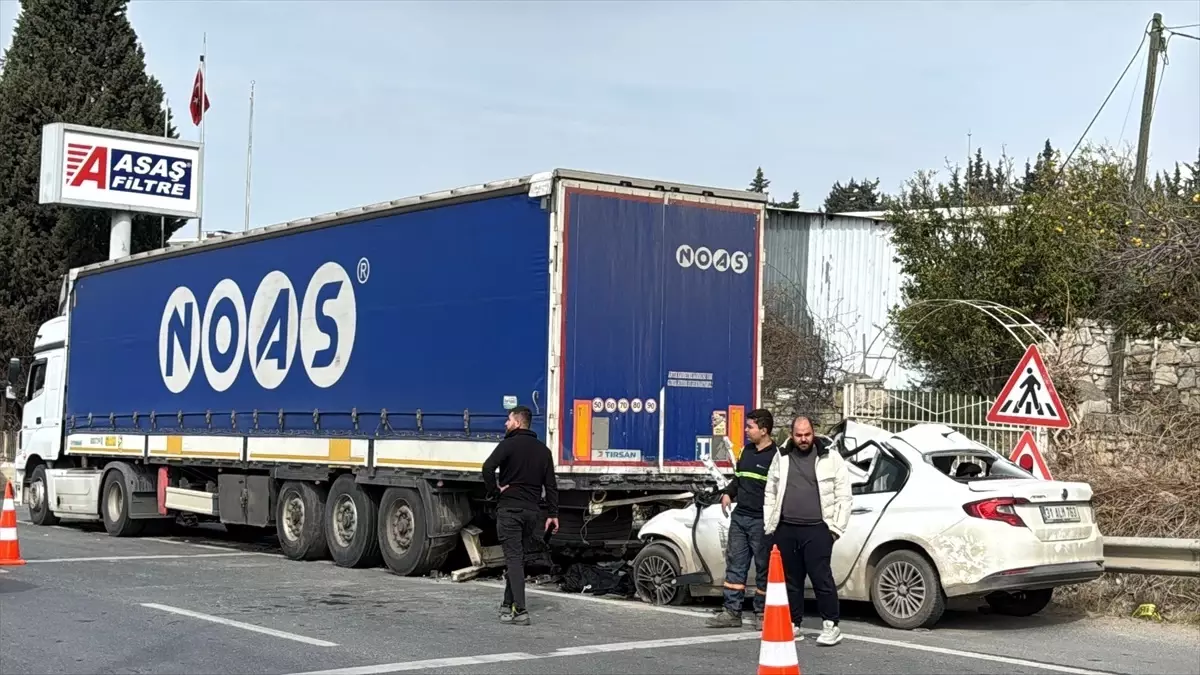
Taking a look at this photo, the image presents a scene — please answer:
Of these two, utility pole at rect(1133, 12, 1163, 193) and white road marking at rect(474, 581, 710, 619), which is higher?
utility pole at rect(1133, 12, 1163, 193)

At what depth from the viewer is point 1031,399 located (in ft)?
43.5

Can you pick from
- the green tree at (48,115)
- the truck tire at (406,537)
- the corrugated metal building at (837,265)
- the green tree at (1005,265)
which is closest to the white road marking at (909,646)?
the truck tire at (406,537)

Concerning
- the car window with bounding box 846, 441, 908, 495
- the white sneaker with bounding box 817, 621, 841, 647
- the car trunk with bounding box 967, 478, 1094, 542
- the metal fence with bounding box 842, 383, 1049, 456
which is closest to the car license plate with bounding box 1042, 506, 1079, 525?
the car trunk with bounding box 967, 478, 1094, 542

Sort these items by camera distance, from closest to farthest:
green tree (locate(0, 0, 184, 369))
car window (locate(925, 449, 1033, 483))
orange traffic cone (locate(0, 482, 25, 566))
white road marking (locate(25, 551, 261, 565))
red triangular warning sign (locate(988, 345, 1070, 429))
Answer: car window (locate(925, 449, 1033, 483)), red triangular warning sign (locate(988, 345, 1070, 429)), orange traffic cone (locate(0, 482, 25, 566)), white road marking (locate(25, 551, 261, 565)), green tree (locate(0, 0, 184, 369))

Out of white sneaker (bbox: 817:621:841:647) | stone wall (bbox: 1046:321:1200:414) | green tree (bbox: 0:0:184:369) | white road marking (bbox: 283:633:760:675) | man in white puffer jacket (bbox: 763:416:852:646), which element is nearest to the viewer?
white road marking (bbox: 283:633:760:675)

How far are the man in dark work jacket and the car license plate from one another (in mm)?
2127

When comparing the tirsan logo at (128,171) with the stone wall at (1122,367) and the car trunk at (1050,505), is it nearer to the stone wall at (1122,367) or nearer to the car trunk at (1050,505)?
the stone wall at (1122,367)

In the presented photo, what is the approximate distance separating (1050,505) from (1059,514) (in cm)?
12

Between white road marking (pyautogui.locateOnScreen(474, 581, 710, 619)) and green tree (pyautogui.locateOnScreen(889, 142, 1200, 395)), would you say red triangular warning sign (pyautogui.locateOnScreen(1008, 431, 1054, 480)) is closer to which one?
white road marking (pyautogui.locateOnScreen(474, 581, 710, 619))

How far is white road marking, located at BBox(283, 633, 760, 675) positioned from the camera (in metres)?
8.45

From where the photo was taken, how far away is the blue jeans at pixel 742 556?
34.8 feet

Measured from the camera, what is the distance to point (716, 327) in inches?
532

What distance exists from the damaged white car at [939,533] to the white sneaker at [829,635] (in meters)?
1.07

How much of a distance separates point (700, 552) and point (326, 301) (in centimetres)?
613
